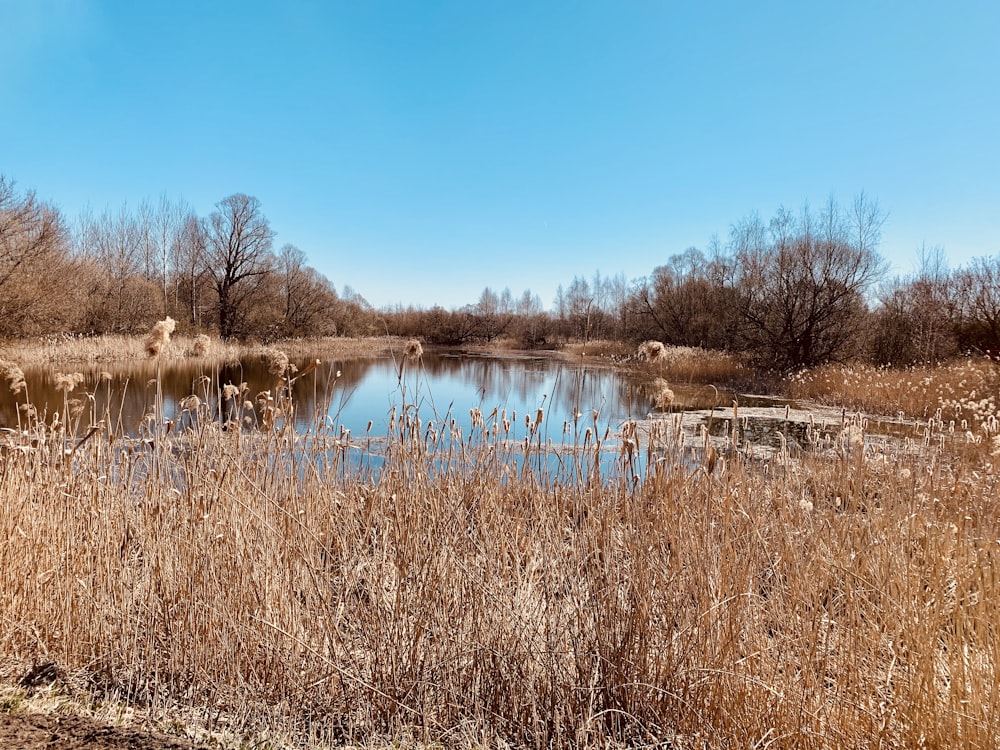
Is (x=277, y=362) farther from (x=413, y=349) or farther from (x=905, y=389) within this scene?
(x=905, y=389)

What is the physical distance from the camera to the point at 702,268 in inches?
1259

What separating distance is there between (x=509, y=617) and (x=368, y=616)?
1.83 ft

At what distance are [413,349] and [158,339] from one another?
Result: 1133 mm

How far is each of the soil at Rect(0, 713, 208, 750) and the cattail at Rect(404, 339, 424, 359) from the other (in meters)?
1.65

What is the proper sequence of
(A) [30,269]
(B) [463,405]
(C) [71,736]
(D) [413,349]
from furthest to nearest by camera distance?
(A) [30,269] < (B) [463,405] < (D) [413,349] < (C) [71,736]

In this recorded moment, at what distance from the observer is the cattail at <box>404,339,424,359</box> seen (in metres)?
2.47

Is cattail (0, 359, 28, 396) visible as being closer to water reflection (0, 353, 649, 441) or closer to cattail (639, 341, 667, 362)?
water reflection (0, 353, 649, 441)

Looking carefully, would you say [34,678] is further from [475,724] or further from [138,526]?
[475,724]

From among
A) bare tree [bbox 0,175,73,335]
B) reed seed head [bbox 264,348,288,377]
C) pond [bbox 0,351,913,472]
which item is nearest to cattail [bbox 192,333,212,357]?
reed seed head [bbox 264,348,288,377]

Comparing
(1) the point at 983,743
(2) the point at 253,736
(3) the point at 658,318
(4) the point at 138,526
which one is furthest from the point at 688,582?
(3) the point at 658,318

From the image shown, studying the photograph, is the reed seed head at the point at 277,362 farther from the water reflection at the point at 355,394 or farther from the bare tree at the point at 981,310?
the bare tree at the point at 981,310

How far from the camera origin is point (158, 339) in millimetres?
2248

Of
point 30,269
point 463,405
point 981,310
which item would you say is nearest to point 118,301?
point 30,269

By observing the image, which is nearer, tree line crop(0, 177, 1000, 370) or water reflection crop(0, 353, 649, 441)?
water reflection crop(0, 353, 649, 441)
